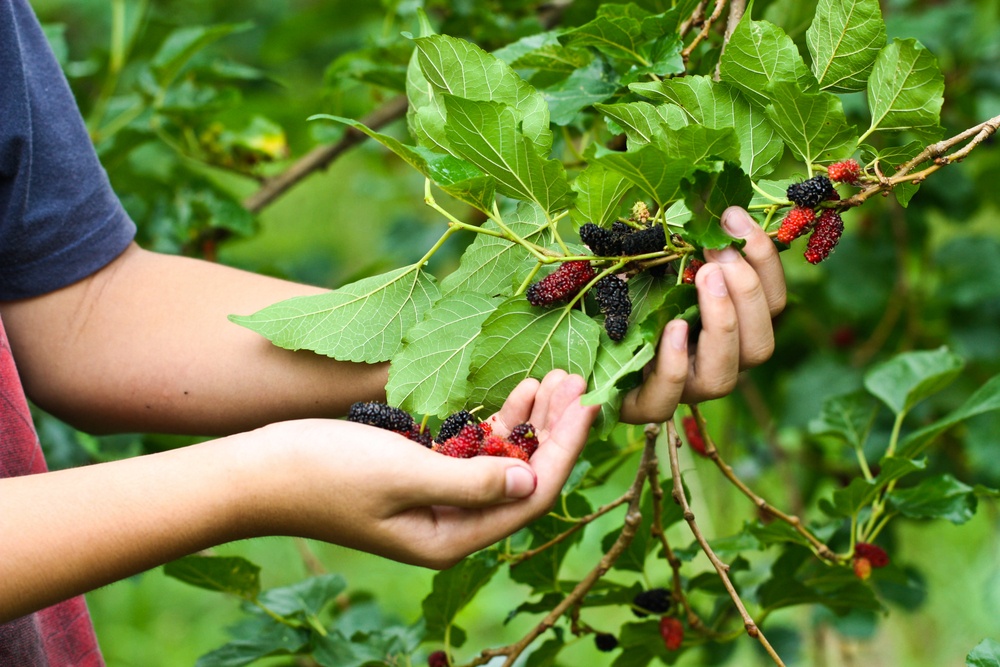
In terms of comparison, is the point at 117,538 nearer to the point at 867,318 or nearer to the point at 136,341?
the point at 136,341

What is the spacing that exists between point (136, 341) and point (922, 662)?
1756mm

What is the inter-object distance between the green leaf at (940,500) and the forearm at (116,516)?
617mm

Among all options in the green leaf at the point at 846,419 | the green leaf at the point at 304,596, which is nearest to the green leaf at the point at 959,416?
the green leaf at the point at 846,419

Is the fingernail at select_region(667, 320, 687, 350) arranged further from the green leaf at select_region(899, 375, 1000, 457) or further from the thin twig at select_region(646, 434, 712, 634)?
the green leaf at select_region(899, 375, 1000, 457)

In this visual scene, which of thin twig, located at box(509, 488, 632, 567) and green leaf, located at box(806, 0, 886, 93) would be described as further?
thin twig, located at box(509, 488, 632, 567)

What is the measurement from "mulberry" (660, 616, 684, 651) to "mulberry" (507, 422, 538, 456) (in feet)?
1.12

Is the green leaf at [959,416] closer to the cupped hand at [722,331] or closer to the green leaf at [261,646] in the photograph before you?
the cupped hand at [722,331]

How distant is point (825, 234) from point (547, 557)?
1.40ft

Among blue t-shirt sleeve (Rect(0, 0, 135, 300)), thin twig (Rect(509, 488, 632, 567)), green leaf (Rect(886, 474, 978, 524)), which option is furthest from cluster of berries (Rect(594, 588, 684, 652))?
blue t-shirt sleeve (Rect(0, 0, 135, 300))

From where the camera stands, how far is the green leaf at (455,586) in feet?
2.78

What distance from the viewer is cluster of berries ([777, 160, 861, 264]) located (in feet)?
1.98

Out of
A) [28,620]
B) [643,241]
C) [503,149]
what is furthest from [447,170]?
[28,620]

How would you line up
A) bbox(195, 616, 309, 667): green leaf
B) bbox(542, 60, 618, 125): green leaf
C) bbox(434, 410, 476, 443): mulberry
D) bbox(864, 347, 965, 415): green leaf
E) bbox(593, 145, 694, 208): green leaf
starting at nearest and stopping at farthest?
bbox(593, 145, 694, 208): green leaf
bbox(434, 410, 476, 443): mulberry
bbox(542, 60, 618, 125): green leaf
bbox(195, 616, 309, 667): green leaf
bbox(864, 347, 965, 415): green leaf

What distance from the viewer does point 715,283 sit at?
60 cm
